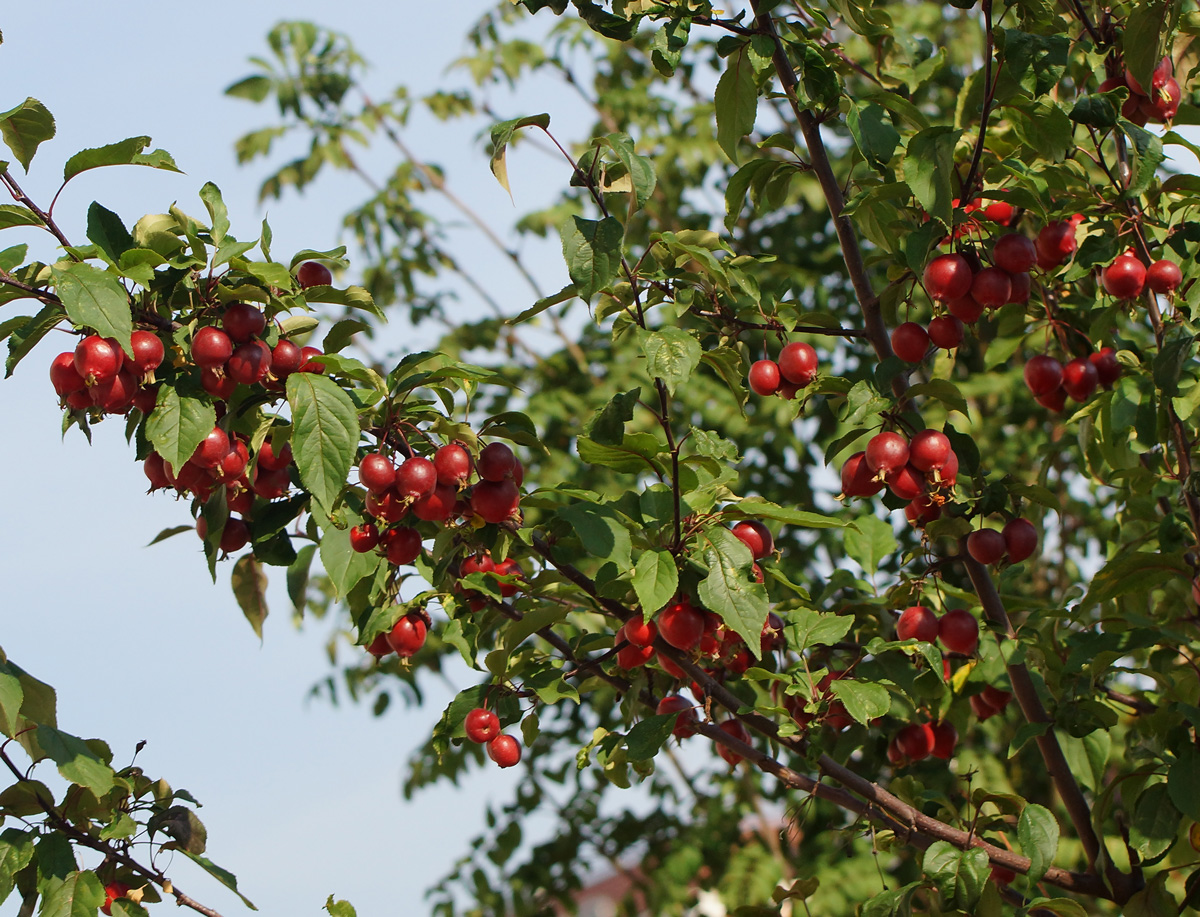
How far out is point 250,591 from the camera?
188cm

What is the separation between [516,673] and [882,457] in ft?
2.07

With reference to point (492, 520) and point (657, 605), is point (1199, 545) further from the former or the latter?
point (492, 520)

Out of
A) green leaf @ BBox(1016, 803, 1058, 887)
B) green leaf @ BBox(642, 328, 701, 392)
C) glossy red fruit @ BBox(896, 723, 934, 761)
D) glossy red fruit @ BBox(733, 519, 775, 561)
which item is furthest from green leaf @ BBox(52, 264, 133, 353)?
glossy red fruit @ BBox(896, 723, 934, 761)

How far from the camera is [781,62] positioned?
1636mm

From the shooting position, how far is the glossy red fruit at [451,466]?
140cm

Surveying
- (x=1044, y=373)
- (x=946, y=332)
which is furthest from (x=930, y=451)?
(x=1044, y=373)

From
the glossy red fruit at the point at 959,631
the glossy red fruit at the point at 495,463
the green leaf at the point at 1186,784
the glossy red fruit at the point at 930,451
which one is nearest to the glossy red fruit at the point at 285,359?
the glossy red fruit at the point at 495,463

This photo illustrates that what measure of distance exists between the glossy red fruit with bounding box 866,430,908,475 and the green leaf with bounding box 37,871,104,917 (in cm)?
117

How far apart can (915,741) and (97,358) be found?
4.92 feet

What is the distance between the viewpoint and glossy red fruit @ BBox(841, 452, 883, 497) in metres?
1.61

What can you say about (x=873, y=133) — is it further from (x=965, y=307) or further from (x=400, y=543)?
(x=400, y=543)

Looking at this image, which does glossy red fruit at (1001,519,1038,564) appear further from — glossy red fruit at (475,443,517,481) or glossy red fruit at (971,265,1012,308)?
glossy red fruit at (475,443,517,481)

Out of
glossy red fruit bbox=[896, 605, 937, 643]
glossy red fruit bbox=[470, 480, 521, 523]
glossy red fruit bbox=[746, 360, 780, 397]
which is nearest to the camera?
glossy red fruit bbox=[470, 480, 521, 523]

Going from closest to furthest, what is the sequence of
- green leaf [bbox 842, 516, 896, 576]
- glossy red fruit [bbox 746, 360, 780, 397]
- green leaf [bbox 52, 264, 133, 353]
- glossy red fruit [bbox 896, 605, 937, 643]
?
green leaf [bbox 52, 264, 133, 353] < glossy red fruit [bbox 746, 360, 780, 397] < glossy red fruit [bbox 896, 605, 937, 643] < green leaf [bbox 842, 516, 896, 576]
